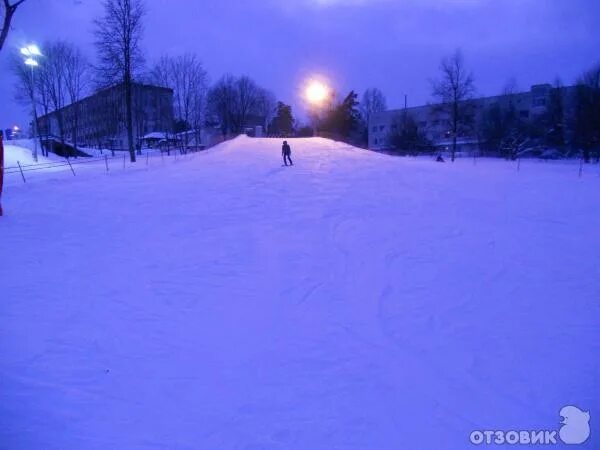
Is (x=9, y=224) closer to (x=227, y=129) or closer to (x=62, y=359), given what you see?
(x=62, y=359)

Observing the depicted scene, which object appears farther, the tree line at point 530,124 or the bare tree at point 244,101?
the bare tree at point 244,101

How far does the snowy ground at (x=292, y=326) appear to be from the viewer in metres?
4.73

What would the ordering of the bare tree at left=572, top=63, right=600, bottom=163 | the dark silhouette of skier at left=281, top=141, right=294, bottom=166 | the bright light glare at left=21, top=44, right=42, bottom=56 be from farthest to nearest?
1. the bare tree at left=572, top=63, right=600, bottom=163
2. the bright light glare at left=21, top=44, right=42, bottom=56
3. the dark silhouette of skier at left=281, top=141, right=294, bottom=166

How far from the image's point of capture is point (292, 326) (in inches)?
271

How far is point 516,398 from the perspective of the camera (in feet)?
16.8

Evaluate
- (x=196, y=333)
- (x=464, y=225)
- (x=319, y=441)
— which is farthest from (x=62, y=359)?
(x=464, y=225)

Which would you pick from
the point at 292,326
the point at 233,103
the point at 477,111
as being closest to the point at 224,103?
the point at 233,103

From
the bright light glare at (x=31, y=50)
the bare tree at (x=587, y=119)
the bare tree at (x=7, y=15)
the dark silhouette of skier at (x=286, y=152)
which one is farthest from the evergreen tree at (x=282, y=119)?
the bare tree at (x=7, y=15)

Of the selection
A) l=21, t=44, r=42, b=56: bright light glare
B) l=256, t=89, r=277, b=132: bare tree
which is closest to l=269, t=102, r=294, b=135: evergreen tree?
l=256, t=89, r=277, b=132: bare tree

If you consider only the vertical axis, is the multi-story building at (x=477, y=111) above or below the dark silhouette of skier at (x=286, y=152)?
above

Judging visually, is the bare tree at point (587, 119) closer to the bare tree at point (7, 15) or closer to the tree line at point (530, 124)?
the tree line at point (530, 124)

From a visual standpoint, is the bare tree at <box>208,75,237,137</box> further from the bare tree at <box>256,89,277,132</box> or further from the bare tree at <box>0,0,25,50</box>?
the bare tree at <box>0,0,25,50</box>

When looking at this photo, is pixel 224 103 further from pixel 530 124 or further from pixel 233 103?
pixel 530 124

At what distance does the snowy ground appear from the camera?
4.73 meters
